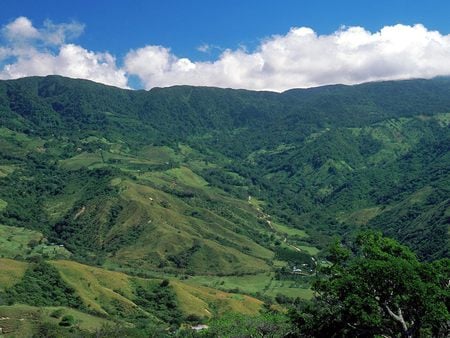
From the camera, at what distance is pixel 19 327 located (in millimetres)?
113812

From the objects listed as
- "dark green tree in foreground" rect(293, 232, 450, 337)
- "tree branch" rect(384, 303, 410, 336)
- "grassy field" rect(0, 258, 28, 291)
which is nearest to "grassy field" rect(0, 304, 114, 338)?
"grassy field" rect(0, 258, 28, 291)

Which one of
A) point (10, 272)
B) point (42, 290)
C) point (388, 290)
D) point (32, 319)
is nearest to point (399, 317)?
point (388, 290)

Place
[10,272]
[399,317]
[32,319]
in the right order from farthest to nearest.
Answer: [10,272] < [32,319] < [399,317]

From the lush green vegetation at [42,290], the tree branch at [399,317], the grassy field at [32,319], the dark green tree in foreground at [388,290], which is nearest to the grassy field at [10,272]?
the lush green vegetation at [42,290]

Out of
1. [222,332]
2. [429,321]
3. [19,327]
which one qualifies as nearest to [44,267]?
[19,327]

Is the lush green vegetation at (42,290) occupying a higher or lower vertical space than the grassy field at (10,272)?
lower

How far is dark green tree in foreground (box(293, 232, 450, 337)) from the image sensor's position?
40.1 meters

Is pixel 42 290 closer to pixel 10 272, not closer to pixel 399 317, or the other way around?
pixel 10 272

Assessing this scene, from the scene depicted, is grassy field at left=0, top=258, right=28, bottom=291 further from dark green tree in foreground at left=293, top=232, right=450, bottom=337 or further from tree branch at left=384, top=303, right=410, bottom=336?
tree branch at left=384, top=303, right=410, bottom=336

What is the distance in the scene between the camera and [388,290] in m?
41.4

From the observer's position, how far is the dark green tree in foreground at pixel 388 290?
4006cm

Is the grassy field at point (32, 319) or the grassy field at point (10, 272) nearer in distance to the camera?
the grassy field at point (32, 319)

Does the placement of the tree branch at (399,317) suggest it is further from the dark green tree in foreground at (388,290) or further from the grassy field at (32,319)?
the grassy field at (32,319)

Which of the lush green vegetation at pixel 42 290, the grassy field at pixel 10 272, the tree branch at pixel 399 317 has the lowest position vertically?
the lush green vegetation at pixel 42 290
